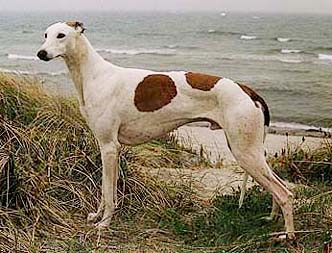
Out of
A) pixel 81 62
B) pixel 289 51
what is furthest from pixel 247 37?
pixel 81 62

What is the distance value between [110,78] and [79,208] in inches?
27.1

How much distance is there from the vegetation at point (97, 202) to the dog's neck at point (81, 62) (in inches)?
18.1

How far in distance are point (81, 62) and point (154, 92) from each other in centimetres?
37

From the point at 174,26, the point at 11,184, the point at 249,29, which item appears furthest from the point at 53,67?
the point at 11,184

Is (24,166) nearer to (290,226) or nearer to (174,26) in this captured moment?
(290,226)

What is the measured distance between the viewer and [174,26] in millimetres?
6648

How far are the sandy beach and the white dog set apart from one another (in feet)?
2.43

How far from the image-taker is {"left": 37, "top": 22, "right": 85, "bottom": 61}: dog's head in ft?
11.6

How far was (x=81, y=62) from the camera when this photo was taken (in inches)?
144

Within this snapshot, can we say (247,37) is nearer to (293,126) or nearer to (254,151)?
(293,126)

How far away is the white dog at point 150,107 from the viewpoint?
3.42m

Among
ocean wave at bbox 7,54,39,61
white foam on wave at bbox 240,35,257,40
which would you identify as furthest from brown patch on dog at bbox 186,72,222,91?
ocean wave at bbox 7,54,39,61

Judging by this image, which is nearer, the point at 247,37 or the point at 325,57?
the point at 247,37

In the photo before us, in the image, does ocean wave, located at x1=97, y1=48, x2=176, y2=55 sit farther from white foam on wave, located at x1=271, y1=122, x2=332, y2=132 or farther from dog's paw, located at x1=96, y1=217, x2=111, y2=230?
dog's paw, located at x1=96, y1=217, x2=111, y2=230
